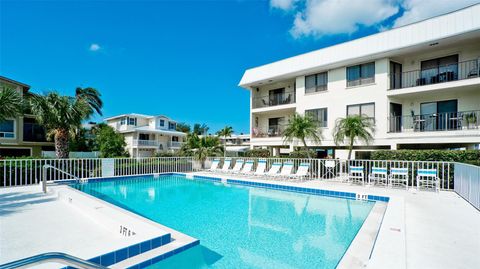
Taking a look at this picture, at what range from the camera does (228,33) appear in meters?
25.9

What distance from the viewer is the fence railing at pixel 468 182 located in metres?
7.05

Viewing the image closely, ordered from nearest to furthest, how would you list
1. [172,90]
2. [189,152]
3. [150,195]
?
[150,195], [189,152], [172,90]

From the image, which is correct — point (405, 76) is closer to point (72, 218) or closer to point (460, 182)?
point (460, 182)

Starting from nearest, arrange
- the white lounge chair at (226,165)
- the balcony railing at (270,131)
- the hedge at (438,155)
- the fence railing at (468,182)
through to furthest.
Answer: the fence railing at (468,182), the hedge at (438,155), the white lounge chair at (226,165), the balcony railing at (270,131)

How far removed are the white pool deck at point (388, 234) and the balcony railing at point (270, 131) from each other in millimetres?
14543

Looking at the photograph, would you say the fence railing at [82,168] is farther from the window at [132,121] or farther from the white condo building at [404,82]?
the window at [132,121]

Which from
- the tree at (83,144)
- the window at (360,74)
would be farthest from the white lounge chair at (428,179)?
the tree at (83,144)

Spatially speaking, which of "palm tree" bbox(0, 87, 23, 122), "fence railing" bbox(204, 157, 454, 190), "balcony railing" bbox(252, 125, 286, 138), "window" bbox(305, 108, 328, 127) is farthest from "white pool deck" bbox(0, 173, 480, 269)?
"balcony railing" bbox(252, 125, 286, 138)

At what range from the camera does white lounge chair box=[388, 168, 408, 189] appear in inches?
421

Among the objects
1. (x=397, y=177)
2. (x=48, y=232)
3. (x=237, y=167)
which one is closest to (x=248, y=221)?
(x=48, y=232)

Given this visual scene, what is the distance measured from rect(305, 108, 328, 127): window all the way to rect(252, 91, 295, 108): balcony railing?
8.55 ft

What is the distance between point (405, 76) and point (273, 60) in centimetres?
987

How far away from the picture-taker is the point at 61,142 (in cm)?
1612

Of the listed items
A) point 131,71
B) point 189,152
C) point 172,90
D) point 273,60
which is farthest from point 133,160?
point 172,90
